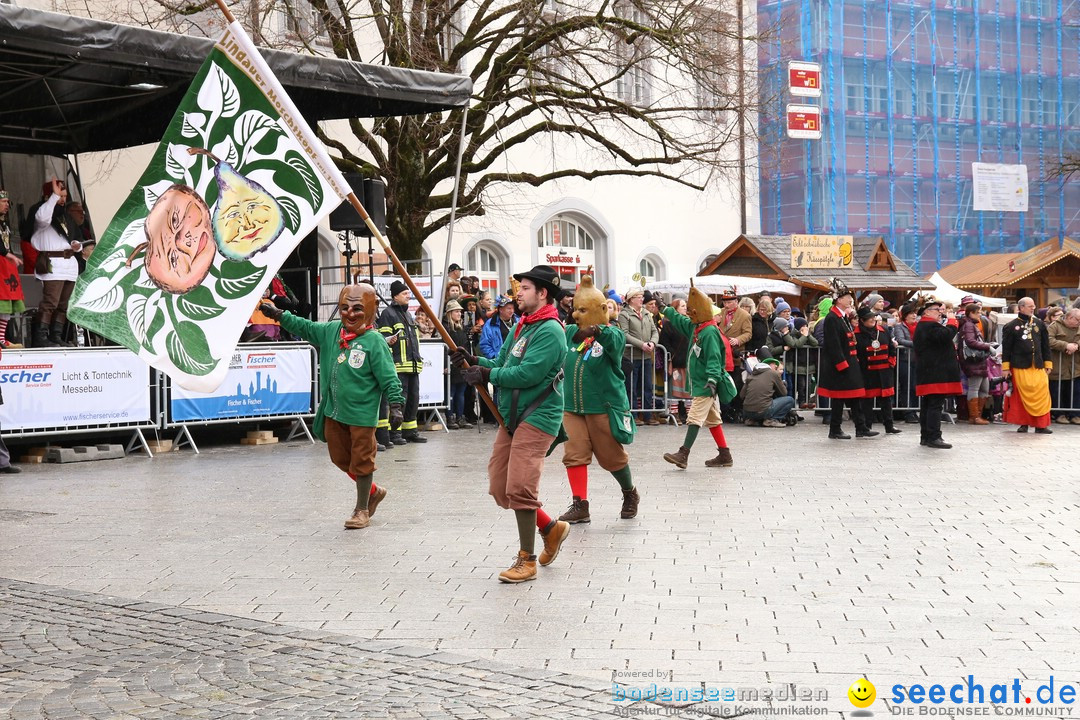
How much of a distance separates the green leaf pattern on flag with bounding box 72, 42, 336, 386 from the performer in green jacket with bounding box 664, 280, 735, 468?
6.30 meters

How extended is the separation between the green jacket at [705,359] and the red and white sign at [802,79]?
1870 centimetres

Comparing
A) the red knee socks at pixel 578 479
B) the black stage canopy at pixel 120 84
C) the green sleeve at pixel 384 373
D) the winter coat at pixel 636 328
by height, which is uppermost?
the black stage canopy at pixel 120 84

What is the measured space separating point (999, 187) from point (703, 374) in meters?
36.1

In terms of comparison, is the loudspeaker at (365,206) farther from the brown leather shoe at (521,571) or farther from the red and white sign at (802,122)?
the red and white sign at (802,122)

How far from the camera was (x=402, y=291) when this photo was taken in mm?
16031

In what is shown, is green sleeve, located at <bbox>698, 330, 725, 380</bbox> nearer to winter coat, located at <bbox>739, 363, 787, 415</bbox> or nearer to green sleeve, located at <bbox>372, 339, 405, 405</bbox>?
green sleeve, located at <bbox>372, 339, 405, 405</bbox>

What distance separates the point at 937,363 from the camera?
51.9 feet

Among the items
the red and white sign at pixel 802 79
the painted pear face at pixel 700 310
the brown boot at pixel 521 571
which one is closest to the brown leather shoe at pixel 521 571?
the brown boot at pixel 521 571

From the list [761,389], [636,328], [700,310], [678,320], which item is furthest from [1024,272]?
[678,320]

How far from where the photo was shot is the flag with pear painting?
23.9 ft

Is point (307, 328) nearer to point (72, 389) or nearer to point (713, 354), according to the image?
point (713, 354)

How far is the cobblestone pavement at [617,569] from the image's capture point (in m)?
5.99

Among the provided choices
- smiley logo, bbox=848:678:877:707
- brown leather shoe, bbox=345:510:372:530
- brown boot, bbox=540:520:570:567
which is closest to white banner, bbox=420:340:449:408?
brown leather shoe, bbox=345:510:372:530

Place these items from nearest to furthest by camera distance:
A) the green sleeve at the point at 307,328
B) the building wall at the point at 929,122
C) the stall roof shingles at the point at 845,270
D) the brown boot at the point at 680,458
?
the green sleeve at the point at 307,328 → the brown boot at the point at 680,458 → the stall roof shingles at the point at 845,270 → the building wall at the point at 929,122
